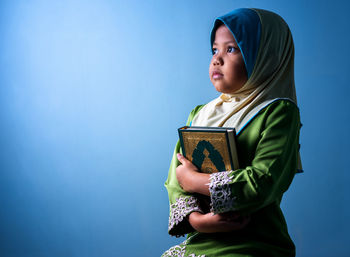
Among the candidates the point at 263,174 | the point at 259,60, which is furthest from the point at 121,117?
the point at 263,174

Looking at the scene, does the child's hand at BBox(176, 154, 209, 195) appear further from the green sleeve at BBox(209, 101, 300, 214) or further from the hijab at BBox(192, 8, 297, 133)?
the hijab at BBox(192, 8, 297, 133)

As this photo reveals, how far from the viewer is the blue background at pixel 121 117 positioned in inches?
72.4

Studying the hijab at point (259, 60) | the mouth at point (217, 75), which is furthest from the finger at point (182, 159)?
the mouth at point (217, 75)

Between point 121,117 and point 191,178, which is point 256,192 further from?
point 121,117

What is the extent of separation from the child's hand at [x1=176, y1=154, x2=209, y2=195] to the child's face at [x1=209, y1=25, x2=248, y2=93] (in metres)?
0.23

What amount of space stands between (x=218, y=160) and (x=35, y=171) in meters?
1.52

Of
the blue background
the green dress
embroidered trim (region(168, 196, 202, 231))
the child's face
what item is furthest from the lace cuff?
the blue background

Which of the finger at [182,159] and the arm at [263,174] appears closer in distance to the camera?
the arm at [263,174]

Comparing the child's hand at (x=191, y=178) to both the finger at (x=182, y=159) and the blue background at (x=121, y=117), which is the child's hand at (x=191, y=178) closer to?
the finger at (x=182, y=159)

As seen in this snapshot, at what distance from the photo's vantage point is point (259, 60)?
3.27ft

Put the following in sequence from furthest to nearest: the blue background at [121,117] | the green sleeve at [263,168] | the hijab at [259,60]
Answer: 1. the blue background at [121,117]
2. the hijab at [259,60]
3. the green sleeve at [263,168]

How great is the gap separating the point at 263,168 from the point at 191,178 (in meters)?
0.19

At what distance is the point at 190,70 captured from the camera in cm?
195

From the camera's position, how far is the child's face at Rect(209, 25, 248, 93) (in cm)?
101
